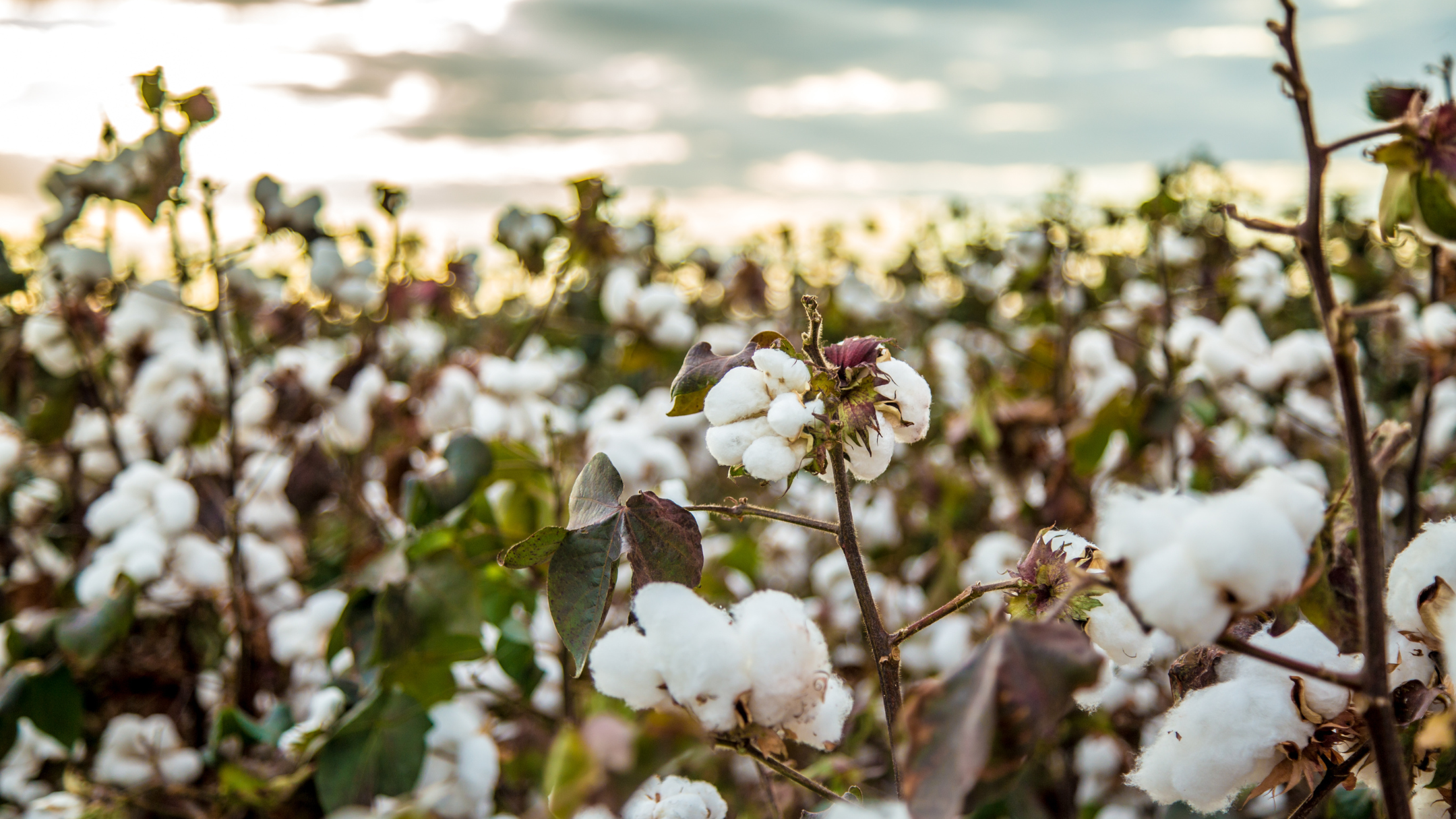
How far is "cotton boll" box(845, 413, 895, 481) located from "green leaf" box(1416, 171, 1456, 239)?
0.32 meters

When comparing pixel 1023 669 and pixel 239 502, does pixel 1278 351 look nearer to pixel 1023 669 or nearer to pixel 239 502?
pixel 1023 669

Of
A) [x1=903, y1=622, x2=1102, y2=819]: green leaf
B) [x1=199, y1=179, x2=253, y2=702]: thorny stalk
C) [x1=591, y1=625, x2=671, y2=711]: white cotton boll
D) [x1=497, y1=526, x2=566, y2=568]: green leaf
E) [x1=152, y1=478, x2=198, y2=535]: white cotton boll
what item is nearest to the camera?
[x1=903, y1=622, x2=1102, y2=819]: green leaf

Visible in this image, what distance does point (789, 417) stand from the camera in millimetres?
564

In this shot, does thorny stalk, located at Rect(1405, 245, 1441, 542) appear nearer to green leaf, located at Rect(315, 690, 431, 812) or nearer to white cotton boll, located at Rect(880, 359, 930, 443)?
white cotton boll, located at Rect(880, 359, 930, 443)

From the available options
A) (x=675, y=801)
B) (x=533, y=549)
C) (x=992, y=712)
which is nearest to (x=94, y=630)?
(x=533, y=549)

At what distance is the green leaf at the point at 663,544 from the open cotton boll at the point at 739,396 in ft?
0.26

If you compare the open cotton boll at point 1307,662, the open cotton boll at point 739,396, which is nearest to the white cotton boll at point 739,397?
the open cotton boll at point 739,396

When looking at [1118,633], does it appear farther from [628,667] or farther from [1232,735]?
[628,667]

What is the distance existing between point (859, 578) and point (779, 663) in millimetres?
81

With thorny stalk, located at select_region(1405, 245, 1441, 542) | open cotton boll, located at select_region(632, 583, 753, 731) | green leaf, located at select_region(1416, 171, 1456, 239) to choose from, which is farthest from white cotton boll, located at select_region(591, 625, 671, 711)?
thorny stalk, located at select_region(1405, 245, 1441, 542)

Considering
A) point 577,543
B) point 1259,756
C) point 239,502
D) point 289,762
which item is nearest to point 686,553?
point 577,543

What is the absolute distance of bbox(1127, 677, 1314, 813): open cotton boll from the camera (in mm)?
586

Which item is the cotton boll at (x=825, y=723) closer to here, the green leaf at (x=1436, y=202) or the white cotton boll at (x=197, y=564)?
the green leaf at (x=1436, y=202)

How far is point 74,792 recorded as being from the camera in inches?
58.9
